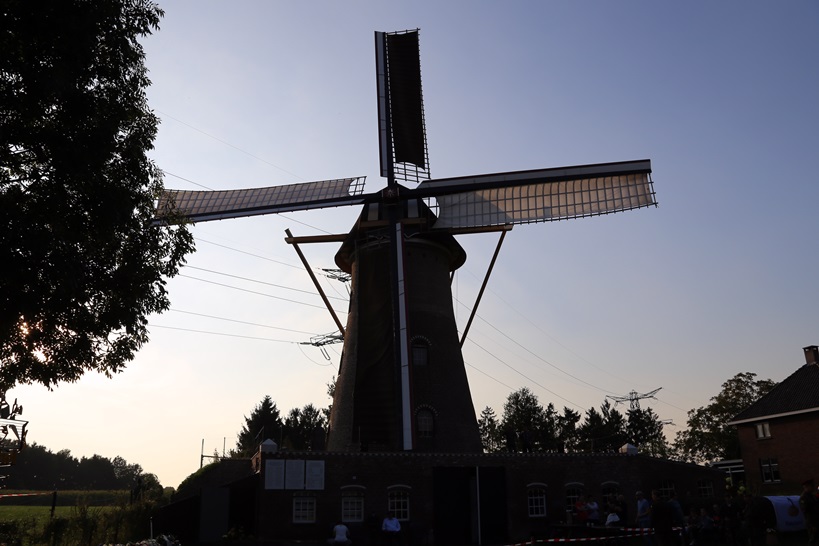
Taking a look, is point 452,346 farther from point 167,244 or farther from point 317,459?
point 167,244

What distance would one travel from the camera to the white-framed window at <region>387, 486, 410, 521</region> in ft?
78.6

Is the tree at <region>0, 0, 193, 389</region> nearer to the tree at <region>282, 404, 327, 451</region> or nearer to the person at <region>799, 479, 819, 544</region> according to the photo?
the person at <region>799, 479, 819, 544</region>

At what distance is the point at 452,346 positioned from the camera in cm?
2805

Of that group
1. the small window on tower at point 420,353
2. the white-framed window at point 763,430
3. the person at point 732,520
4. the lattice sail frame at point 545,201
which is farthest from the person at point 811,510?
the white-framed window at point 763,430

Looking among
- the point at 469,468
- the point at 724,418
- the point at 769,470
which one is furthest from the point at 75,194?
the point at 724,418

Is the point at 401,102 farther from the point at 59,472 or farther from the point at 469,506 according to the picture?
the point at 59,472

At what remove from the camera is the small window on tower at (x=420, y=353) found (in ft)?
88.4

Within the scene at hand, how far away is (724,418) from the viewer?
5803cm

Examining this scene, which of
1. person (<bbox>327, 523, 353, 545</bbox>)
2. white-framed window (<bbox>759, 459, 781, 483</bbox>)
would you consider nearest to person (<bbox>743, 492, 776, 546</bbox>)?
person (<bbox>327, 523, 353, 545</bbox>)

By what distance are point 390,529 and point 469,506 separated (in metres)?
4.05

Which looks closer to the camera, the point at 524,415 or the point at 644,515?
the point at 644,515

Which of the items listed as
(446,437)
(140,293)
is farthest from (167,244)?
(446,437)

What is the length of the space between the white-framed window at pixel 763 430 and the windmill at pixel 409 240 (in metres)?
18.0

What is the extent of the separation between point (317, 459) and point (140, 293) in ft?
39.8
